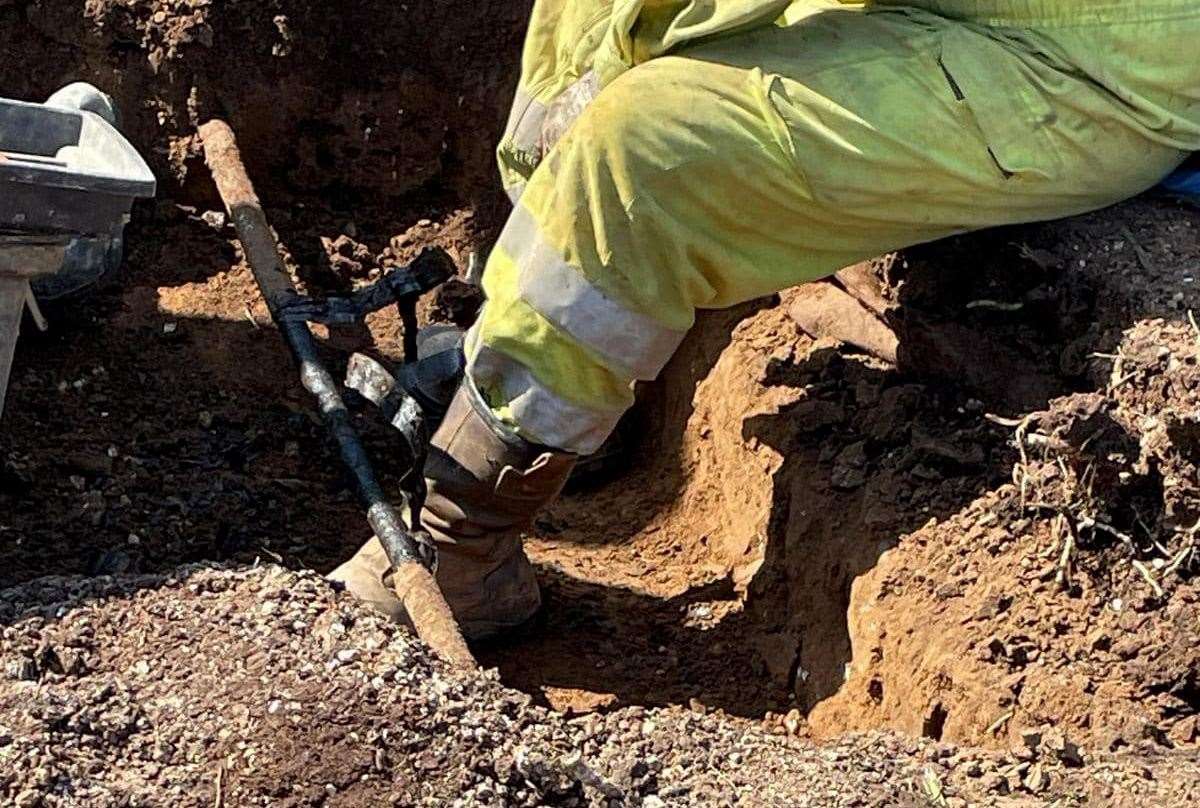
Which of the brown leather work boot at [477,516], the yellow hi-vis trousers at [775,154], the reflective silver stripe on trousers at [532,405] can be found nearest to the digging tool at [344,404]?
the brown leather work boot at [477,516]

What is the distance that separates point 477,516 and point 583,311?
51cm

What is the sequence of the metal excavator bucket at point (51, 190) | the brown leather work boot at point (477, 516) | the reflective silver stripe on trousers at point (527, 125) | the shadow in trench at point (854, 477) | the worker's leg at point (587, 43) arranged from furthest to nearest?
the reflective silver stripe on trousers at point (527, 125) < the shadow in trench at point (854, 477) < the brown leather work boot at point (477, 516) < the worker's leg at point (587, 43) < the metal excavator bucket at point (51, 190)

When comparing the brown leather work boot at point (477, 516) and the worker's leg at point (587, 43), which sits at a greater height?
the worker's leg at point (587, 43)

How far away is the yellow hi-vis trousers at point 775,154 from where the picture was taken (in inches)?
99.9

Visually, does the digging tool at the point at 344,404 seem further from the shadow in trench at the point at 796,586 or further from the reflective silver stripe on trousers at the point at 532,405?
the shadow in trench at the point at 796,586

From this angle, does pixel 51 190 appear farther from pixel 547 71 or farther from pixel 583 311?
pixel 547 71

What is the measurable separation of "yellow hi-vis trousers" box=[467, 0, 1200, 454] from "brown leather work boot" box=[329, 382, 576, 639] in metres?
0.06

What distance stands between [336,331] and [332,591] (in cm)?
149

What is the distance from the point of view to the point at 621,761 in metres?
2.27

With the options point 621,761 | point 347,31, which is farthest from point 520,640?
point 347,31

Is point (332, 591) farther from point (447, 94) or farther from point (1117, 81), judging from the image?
point (447, 94)

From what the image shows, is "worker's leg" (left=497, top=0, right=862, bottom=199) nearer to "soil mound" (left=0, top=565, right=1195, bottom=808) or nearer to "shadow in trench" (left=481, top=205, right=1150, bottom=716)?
"shadow in trench" (left=481, top=205, right=1150, bottom=716)

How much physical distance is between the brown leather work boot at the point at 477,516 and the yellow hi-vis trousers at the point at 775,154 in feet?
0.19

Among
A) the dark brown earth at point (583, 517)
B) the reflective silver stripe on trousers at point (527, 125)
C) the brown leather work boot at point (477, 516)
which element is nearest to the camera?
the dark brown earth at point (583, 517)
